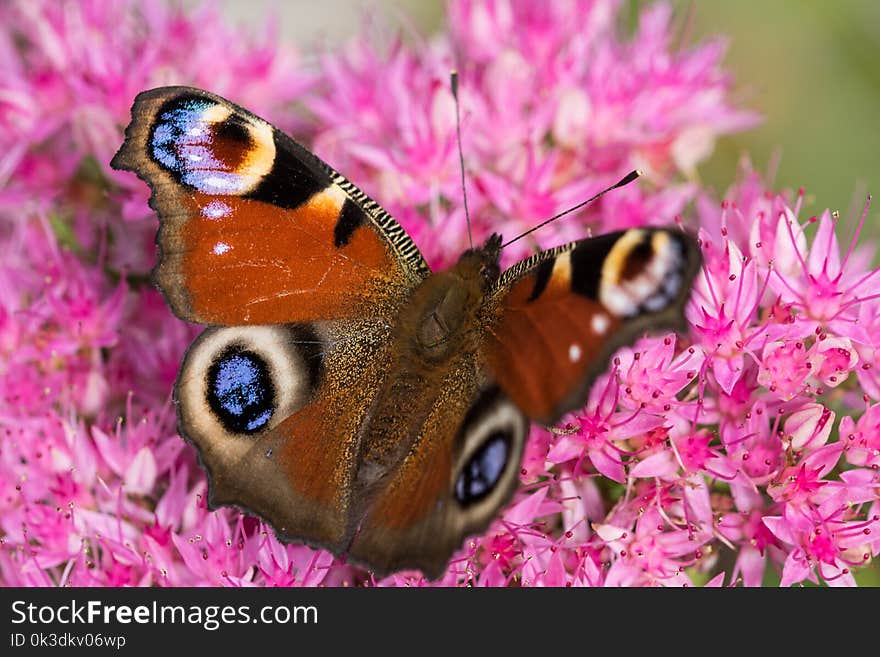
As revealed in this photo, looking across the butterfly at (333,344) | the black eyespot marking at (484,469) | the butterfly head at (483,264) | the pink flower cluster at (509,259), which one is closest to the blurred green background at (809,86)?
the pink flower cluster at (509,259)

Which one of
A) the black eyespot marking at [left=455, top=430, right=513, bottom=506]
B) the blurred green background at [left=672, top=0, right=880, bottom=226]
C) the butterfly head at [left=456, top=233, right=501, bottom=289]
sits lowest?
the black eyespot marking at [left=455, top=430, right=513, bottom=506]

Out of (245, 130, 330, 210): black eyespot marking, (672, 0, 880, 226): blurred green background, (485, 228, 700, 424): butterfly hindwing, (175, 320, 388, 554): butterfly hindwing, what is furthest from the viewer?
(672, 0, 880, 226): blurred green background

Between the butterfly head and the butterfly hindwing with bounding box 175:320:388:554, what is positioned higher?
the butterfly head

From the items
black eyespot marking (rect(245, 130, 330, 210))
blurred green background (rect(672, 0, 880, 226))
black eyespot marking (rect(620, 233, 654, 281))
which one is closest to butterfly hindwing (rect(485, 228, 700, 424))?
black eyespot marking (rect(620, 233, 654, 281))

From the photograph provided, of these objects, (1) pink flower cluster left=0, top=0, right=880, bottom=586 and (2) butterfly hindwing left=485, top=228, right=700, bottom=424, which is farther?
(1) pink flower cluster left=0, top=0, right=880, bottom=586

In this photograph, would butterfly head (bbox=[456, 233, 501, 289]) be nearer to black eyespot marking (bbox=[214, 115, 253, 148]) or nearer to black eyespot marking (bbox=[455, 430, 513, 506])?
black eyespot marking (bbox=[455, 430, 513, 506])

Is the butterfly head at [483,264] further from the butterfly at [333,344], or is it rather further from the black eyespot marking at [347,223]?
the black eyespot marking at [347,223]

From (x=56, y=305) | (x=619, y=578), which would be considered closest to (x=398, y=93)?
(x=56, y=305)
